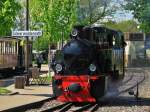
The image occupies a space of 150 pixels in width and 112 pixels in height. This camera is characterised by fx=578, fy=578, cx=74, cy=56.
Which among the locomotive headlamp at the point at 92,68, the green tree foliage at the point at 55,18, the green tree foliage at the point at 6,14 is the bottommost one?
the locomotive headlamp at the point at 92,68

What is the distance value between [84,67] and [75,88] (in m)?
1.08

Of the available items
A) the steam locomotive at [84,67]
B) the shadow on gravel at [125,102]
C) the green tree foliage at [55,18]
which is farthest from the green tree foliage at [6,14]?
the green tree foliage at [55,18]

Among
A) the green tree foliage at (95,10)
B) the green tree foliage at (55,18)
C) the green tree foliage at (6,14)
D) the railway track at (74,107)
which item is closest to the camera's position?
the railway track at (74,107)

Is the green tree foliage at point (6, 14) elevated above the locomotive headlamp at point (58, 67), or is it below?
above

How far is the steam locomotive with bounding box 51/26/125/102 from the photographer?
21.5m

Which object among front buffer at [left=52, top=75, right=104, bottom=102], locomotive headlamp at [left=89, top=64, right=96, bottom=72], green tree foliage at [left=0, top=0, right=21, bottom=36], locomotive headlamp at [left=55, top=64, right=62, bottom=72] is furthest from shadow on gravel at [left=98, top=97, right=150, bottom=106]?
green tree foliage at [left=0, top=0, right=21, bottom=36]

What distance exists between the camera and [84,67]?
2197 centimetres

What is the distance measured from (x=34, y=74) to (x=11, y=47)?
1013 centimetres

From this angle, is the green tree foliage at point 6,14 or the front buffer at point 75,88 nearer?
the front buffer at point 75,88

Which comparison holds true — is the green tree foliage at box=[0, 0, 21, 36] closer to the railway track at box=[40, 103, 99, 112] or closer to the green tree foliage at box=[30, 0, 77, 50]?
the railway track at box=[40, 103, 99, 112]

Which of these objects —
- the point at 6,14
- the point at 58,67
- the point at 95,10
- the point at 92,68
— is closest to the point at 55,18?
the point at 6,14

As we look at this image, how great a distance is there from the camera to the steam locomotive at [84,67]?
21.5m

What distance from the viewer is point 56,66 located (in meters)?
21.9

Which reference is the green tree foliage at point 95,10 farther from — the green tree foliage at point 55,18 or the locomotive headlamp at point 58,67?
the locomotive headlamp at point 58,67
